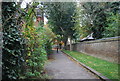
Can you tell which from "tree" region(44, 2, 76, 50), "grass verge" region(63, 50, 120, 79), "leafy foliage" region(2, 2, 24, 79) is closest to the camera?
"leafy foliage" region(2, 2, 24, 79)

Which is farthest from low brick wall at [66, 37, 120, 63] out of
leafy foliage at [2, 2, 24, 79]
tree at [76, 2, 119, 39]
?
leafy foliage at [2, 2, 24, 79]

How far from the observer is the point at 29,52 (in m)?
3.87

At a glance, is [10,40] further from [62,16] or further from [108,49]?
[62,16]

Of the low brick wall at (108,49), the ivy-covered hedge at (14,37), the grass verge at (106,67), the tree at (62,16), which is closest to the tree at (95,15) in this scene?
the tree at (62,16)

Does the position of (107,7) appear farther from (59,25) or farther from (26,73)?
(26,73)

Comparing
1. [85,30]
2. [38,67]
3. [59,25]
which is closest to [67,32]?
[59,25]

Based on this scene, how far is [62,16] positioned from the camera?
17641 mm

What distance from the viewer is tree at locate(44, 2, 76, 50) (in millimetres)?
16328

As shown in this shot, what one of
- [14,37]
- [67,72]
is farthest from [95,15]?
[14,37]

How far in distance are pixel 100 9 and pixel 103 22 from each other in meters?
1.61

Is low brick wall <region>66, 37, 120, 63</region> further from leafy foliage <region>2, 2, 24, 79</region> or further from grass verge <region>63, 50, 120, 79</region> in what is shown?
leafy foliage <region>2, 2, 24, 79</region>

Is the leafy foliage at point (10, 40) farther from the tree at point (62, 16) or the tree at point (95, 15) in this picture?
the tree at point (62, 16)

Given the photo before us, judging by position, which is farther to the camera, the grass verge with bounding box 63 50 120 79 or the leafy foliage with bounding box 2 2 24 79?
the grass verge with bounding box 63 50 120 79

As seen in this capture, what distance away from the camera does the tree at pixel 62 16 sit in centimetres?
1633
